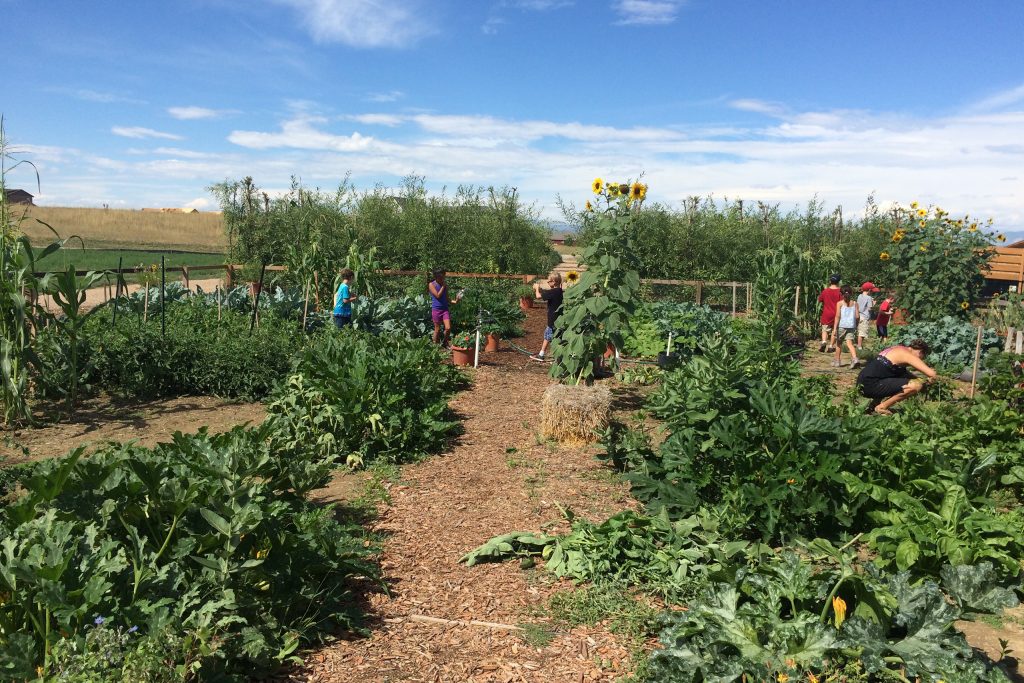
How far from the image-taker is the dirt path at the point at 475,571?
3.26m

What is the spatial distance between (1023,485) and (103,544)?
5958mm

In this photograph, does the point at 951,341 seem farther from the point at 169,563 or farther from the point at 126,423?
the point at 169,563

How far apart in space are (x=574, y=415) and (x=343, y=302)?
208 inches

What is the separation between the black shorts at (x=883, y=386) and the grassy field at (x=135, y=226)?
45.5 metres

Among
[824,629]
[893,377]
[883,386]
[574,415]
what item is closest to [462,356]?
[574,415]

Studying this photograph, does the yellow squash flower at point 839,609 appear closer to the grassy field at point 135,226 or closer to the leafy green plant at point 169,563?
the leafy green plant at point 169,563

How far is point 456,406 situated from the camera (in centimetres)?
801

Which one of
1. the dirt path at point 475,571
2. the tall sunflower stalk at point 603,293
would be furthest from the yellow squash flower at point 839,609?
the tall sunflower stalk at point 603,293

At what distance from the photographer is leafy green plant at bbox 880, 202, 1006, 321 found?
14180 millimetres

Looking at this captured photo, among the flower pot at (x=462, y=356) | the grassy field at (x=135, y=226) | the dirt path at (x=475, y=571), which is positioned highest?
the grassy field at (x=135, y=226)

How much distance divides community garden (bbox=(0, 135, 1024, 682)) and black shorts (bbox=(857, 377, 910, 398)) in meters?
0.26

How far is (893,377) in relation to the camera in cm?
819

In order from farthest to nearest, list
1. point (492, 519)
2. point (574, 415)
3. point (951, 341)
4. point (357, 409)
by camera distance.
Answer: point (951, 341) → point (574, 415) → point (357, 409) → point (492, 519)

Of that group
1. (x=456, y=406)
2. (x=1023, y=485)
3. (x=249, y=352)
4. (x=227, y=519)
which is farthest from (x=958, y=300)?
(x=227, y=519)
